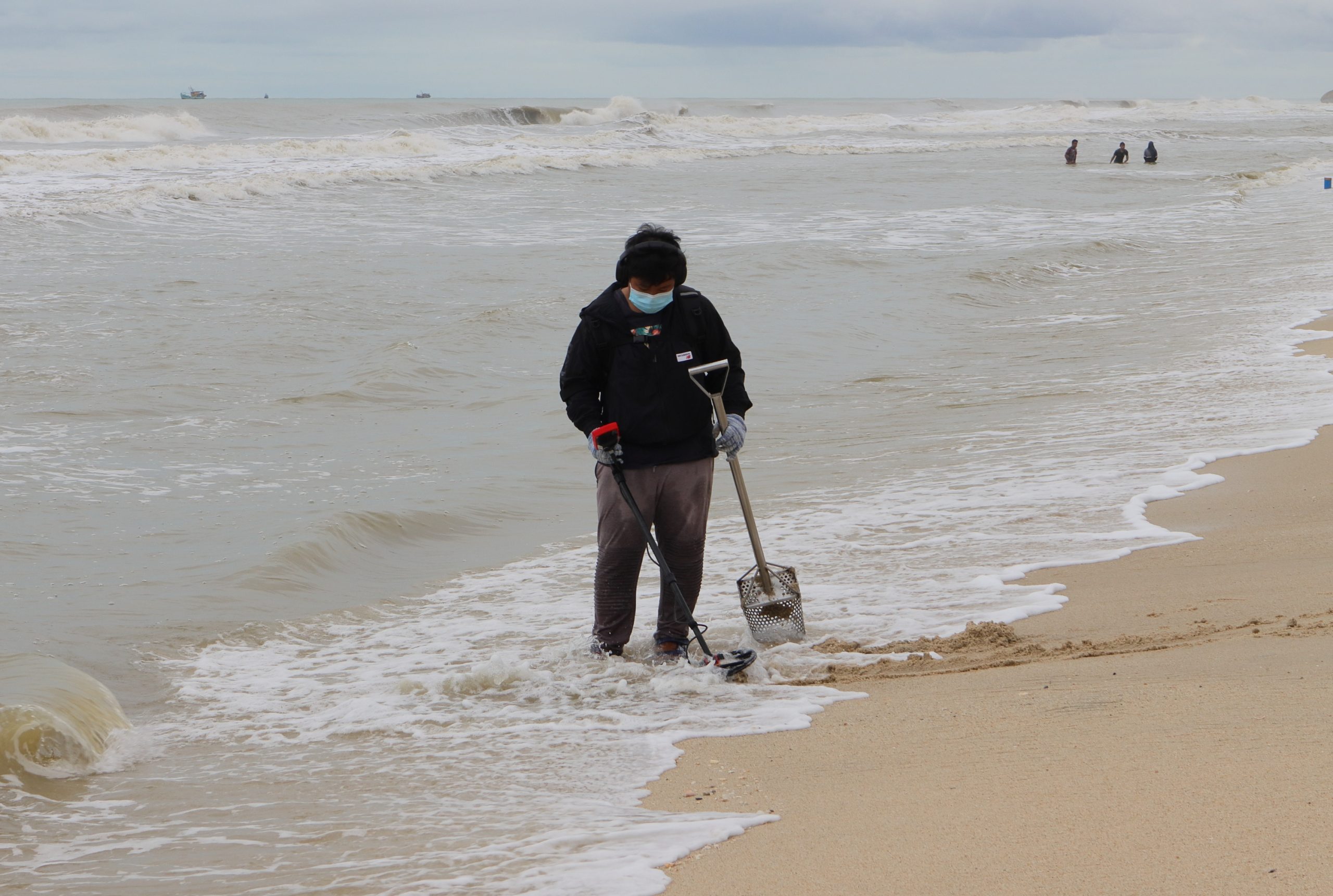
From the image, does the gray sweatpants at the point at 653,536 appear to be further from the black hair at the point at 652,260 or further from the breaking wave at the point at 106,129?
the breaking wave at the point at 106,129

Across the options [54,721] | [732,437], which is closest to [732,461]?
[732,437]

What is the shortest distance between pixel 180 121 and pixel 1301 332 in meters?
54.1

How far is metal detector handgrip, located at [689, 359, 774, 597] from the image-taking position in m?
4.52

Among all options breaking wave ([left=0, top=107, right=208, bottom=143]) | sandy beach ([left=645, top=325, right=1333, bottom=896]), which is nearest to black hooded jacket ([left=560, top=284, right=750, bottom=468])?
sandy beach ([left=645, top=325, right=1333, bottom=896])

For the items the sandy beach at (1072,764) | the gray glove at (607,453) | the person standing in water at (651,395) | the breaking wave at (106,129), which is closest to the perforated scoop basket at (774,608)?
the person standing in water at (651,395)

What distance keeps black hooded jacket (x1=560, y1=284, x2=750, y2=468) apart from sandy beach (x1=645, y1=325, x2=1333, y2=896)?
1.09m

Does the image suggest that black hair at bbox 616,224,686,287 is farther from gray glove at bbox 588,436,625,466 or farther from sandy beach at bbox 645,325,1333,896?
sandy beach at bbox 645,325,1333,896

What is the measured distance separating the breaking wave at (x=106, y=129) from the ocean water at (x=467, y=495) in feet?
102

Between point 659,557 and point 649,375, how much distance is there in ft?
2.31

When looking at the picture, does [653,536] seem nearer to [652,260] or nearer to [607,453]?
[607,453]

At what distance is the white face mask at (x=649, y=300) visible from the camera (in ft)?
14.7

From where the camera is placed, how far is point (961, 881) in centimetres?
271

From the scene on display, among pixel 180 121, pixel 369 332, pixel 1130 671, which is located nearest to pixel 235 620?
pixel 1130 671

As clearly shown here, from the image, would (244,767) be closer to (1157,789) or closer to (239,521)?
(1157,789)
